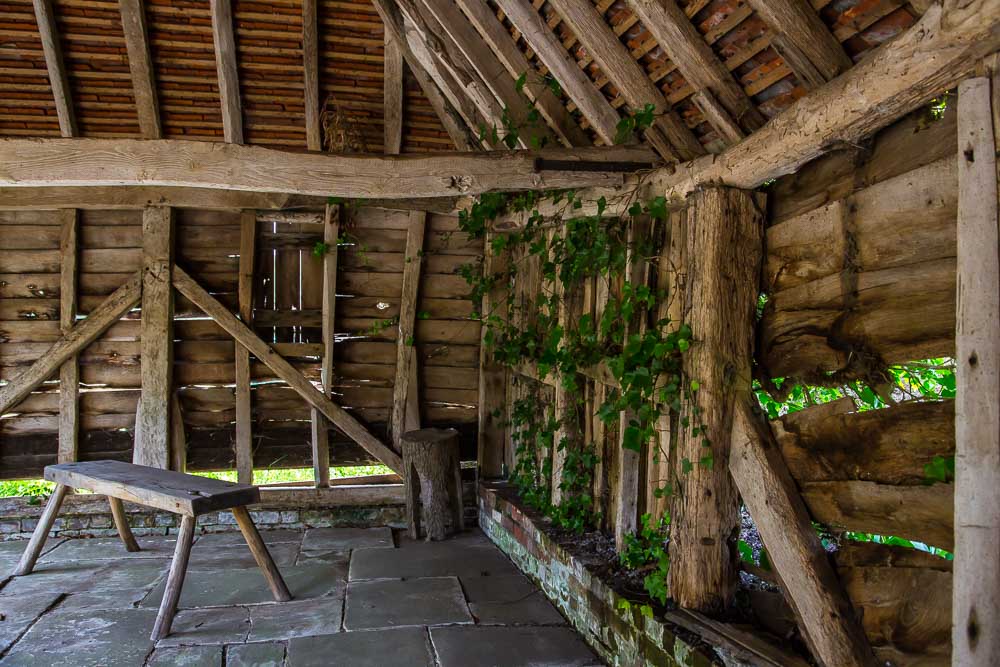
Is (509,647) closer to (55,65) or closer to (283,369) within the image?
(283,369)

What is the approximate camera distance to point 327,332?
5973mm

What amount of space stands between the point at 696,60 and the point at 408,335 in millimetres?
3720

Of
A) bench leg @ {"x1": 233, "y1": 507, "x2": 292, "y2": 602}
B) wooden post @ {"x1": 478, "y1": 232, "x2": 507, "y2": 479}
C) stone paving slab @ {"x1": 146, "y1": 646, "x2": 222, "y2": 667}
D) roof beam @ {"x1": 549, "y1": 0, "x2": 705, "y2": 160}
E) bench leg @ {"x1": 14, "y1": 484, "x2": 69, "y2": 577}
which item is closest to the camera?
roof beam @ {"x1": 549, "y1": 0, "x2": 705, "y2": 160}

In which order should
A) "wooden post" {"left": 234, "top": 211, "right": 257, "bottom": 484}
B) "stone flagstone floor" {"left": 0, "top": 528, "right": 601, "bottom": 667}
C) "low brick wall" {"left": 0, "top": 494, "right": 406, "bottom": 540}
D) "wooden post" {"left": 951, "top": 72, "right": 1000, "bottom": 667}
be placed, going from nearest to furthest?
1. "wooden post" {"left": 951, "top": 72, "right": 1000, "bottom": 667}
2. "stone flagstone floor" {"left": 0, "top": 528, "right": 601, "bottom": 667}
3. "low brick wall" {"left": 0, "top": 494, "right": 406, "bottom": 540}
4. "wooden post" {"left": 234, "top": 211, "right": 257, "bottom": 484}

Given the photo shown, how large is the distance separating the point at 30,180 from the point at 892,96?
138 inches

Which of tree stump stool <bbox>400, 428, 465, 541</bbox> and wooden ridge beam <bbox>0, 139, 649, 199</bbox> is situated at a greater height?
wooden ridge beam <bbox>0, 139, 649, 199</bbox>

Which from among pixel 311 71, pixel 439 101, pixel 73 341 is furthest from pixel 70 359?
pixel 439 101

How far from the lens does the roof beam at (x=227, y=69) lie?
199 inches

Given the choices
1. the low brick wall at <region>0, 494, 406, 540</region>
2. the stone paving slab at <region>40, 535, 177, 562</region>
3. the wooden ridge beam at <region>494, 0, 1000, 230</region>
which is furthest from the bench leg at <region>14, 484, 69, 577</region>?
the wooden ridge beam at <region>494, 0, 1000, 230</region>

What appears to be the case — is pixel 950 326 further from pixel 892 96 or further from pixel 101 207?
pixel 101 207

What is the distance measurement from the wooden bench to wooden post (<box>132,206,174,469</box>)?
2.04 ft

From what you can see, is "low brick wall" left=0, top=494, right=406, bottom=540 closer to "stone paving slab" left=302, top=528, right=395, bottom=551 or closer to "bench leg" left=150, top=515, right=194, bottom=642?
"stone paving slab" left=302, top=528, right=395, bottom=551

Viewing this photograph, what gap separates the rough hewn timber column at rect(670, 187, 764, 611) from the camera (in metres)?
2.99

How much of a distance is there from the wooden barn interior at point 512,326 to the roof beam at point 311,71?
0.10 feet
